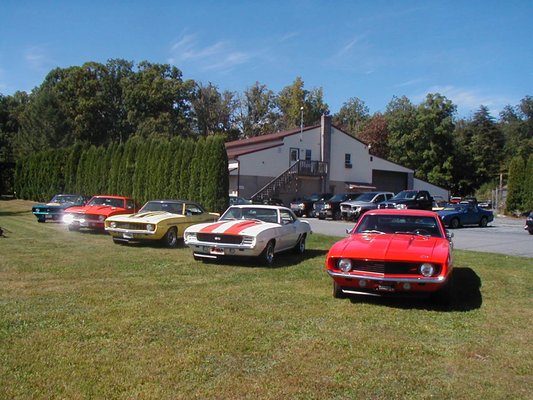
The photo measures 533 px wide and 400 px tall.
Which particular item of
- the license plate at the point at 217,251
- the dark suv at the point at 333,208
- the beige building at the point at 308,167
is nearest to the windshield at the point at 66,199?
the dark suv at the point at 333,208

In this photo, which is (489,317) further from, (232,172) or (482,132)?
(482,132)

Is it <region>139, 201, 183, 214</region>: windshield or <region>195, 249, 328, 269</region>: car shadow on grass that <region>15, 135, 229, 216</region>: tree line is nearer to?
<region>139, 201, 183, 214</region>: windshield

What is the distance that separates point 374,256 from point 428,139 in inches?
2188

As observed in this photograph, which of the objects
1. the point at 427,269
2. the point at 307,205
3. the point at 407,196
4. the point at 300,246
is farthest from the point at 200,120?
the point at 427,269

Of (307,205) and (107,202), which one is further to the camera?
(307,205)

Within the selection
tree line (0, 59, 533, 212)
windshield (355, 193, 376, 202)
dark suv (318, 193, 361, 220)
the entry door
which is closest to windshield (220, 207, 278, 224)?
windshield (355, 193, 376, 202)

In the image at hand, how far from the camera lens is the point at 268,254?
35.9 feet

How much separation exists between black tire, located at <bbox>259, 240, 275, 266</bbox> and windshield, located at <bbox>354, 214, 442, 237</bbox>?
2.52m

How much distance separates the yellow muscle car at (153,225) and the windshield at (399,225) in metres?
6.57

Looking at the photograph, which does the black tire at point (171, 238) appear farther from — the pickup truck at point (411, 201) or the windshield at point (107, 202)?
the pickup truck at point (411, 201)

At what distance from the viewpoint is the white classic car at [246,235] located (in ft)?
34.5

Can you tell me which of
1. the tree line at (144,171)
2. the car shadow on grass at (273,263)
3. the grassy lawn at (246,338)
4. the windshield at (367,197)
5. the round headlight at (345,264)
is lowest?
the grassy lawn at (246,338)

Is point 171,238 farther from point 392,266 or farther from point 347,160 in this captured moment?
point 347,160

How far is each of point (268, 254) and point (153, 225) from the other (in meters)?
4.13
